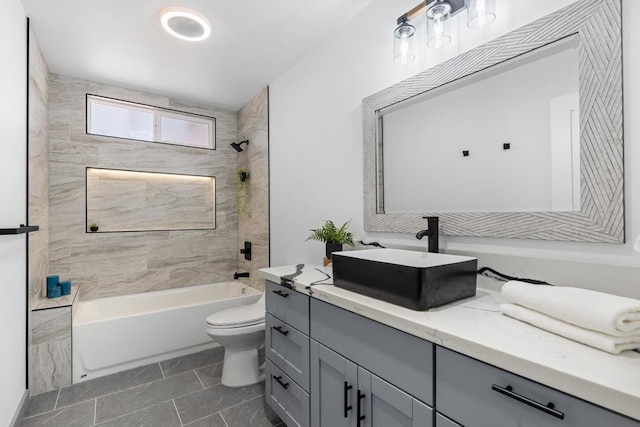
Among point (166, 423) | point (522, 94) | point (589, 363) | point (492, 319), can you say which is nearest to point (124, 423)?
point (166, 423)

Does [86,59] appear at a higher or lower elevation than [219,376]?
higher

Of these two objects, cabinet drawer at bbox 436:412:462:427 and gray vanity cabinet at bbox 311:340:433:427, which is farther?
gray vanity cabinet at bbox 311:340:433:427

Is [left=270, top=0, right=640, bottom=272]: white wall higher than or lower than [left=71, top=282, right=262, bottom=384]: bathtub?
higher

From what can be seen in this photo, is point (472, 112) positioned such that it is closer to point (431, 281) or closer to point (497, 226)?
point (497, 226)

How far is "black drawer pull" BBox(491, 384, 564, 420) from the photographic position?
2.16ft

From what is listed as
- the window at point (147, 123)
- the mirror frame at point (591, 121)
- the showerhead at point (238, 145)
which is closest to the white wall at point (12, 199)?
the window at point (147, 123)

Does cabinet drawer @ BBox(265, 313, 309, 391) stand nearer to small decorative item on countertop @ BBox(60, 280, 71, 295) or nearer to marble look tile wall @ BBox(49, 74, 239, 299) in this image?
small decorative item on countertop @ BBox(60, 280, 71, 295)

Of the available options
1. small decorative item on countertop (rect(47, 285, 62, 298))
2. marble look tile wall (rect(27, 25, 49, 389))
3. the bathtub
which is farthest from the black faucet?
small decorative item on countertop (rect(47, 285, 62, 298))

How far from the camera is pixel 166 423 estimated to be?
189 centimetres

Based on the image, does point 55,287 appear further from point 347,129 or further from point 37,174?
point 347,129

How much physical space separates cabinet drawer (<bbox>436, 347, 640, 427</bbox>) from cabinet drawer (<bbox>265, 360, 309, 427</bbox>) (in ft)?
2.79

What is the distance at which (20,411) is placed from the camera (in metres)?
1.89

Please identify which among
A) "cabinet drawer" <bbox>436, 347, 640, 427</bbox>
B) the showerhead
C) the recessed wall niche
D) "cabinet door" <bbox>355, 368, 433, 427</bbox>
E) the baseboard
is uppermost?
the showerhead

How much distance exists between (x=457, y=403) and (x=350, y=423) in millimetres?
556
